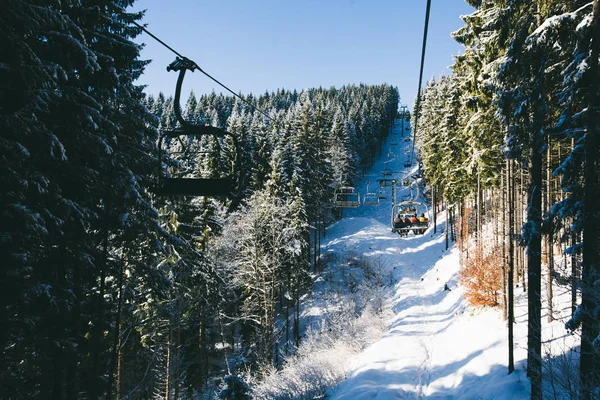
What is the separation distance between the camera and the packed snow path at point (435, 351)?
14062 mm

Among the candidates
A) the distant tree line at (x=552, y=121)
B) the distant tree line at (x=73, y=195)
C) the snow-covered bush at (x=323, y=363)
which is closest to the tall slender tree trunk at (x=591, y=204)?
the distant tree line at (x=552, y=121)

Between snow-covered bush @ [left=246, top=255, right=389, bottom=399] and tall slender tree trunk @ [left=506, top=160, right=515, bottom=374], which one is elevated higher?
tall slender tree trunk @ [left=506, top=160, right=515, bottom=374]

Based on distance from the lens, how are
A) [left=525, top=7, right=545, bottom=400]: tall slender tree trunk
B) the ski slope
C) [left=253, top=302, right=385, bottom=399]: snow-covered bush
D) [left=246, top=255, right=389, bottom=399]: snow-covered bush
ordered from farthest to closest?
[left=246, top=255, right=389, bottom=399]: snow-covered bush → [left=253, top=302, right=385, bottom=399]: snow-covered bush → the ski slope → [left=525, top=7, right=545, bottom=400]: tall slender tree trunk

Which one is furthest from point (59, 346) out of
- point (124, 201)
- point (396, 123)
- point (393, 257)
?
point (396, 123)

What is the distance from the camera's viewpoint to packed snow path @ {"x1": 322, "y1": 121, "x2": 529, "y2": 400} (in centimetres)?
1406

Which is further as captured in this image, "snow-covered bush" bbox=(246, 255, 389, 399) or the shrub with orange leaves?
the shrub with orange leaves

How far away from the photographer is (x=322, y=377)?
53.5 feet

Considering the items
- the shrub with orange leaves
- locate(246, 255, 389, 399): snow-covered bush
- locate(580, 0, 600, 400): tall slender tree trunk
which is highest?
locate(580, 0, 600, 400): tall slender tree trunk

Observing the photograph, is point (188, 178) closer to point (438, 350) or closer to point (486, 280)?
point (438, 350)

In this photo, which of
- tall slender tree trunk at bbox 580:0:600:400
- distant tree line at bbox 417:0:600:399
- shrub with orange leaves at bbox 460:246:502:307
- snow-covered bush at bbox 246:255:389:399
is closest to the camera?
tall slender tree trunk at bbox 580:0:600:400

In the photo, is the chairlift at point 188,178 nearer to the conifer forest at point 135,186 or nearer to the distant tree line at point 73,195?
the conifer forest at point 135,186

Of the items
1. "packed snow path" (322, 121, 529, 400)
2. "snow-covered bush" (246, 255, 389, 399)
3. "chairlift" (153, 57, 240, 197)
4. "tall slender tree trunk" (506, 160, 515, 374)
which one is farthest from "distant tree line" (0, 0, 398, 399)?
"tall slender tree trunk" (506, 160, 515, 374)

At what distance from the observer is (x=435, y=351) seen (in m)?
19.5

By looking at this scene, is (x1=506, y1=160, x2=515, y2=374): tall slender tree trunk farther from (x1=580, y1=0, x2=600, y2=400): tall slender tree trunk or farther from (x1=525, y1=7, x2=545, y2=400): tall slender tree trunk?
(x1=580, y1=0, x2=600, y2=400): tall slender tree trunk
